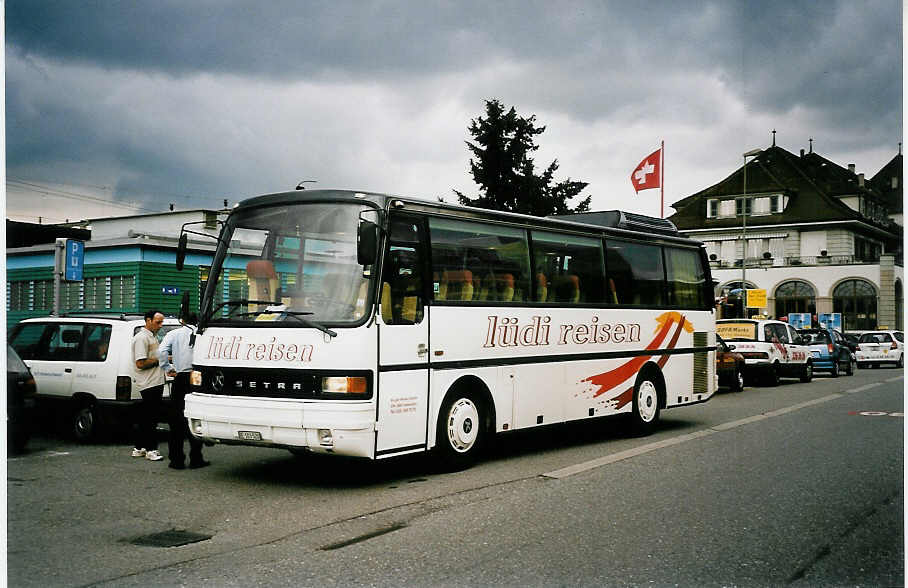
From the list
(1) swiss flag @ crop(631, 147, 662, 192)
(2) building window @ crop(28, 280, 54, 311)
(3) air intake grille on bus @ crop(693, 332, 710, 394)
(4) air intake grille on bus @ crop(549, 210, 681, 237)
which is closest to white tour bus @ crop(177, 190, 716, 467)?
(4) air intake grille on bus @ crop(549, 210, 681, 237)

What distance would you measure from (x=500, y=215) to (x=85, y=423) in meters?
6.09

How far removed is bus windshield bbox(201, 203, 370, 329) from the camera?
899 cm

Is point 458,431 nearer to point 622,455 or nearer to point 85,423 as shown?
point 622,455

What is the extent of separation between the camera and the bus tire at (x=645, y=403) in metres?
13.6

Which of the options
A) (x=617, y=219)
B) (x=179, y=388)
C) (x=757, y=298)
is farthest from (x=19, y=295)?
(x=757, y=298)

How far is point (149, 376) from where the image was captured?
1085cm

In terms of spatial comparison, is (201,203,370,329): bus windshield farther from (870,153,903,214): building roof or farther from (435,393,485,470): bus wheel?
(870,153,903,214): building roof

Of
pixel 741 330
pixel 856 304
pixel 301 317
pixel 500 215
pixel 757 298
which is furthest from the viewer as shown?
pixel 856 304

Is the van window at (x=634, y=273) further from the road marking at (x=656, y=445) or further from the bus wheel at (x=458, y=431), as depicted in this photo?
the bus wheel at (x=458, y=431)

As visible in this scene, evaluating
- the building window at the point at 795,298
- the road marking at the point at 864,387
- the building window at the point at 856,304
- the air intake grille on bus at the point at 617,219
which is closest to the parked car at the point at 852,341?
the road marking at the point at 864,387

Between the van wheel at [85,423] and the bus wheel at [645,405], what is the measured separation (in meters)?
7.32

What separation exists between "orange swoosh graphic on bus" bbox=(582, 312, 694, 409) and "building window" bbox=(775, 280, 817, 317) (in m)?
51.4

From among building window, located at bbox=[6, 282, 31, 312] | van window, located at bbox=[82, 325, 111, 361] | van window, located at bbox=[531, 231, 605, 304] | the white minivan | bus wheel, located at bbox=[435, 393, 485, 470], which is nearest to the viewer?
bus wheel, located at bbox=[435, 393, 485, 470]

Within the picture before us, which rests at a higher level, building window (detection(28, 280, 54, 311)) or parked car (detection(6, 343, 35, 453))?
building window (detection(28, 280, 54, 311))
